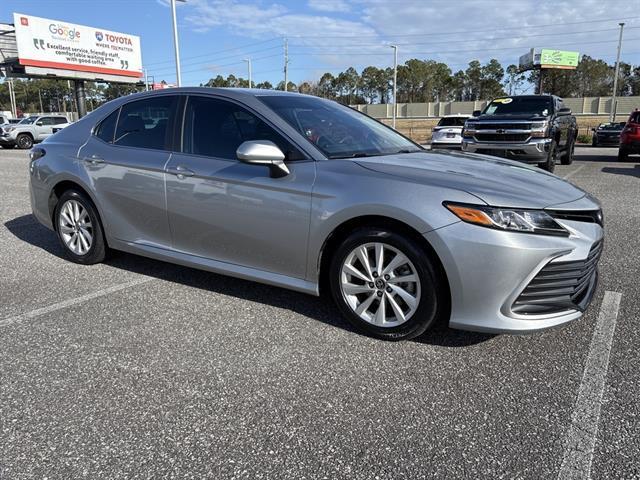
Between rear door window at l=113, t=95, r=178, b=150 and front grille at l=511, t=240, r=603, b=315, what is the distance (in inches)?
113

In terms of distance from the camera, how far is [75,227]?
4.90 meters

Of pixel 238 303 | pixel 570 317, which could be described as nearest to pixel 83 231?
pixel 238 303

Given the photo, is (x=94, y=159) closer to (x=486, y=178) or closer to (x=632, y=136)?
(x=486, y=178)

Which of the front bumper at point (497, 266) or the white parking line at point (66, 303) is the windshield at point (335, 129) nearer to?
the front bumper at point (497, 266)

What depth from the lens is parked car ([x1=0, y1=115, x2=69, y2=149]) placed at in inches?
1000

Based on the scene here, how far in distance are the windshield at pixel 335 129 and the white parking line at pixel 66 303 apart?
1942mm

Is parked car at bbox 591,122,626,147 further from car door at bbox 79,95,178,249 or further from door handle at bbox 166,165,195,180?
door handle at bbox 166,165,195,180

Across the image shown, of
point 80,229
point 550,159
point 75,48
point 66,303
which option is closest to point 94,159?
point 80,229

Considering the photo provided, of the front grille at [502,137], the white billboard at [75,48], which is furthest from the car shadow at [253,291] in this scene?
the white billboard at [75,48]

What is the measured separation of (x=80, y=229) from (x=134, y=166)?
1.10 m

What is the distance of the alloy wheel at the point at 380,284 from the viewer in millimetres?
3129

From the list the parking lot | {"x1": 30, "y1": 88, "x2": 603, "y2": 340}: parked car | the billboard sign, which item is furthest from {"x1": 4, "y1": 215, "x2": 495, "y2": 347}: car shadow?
the billboard sign

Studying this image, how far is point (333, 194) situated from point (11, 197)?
26.4 ft

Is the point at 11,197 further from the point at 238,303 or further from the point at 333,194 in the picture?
the point at 333,194
